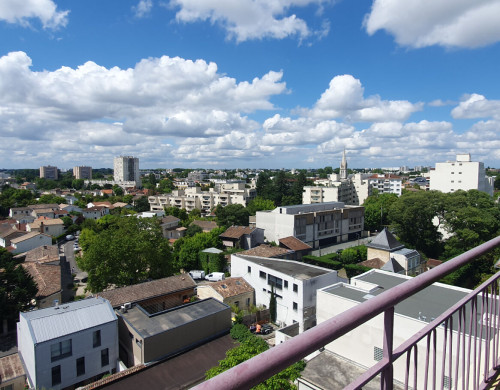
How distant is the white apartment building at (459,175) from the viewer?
45656 millimetres

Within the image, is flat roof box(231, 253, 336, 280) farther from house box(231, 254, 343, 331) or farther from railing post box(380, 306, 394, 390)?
→ railing post box(380, 306, 394, 390)

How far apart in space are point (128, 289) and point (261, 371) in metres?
21.3

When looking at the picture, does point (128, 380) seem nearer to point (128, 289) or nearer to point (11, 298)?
point (128, 289)

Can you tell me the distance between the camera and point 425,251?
108 ft

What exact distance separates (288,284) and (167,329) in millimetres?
7696

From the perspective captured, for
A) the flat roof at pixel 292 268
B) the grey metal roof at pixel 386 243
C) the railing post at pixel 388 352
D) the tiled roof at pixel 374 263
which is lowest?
the tiled roof at pixel 374 263

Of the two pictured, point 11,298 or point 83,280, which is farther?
point 83,280

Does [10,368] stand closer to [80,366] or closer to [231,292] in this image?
[80,366]

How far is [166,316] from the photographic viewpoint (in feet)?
54.2

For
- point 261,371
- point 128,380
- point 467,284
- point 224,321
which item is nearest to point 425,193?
point 467,284

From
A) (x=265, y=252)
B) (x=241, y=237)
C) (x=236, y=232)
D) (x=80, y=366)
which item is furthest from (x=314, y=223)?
(x=80, y=366)

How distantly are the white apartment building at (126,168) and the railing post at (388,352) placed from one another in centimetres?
13147

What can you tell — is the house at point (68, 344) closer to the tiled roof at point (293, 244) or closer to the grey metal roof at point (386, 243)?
the tiled roof at point (293, 244)

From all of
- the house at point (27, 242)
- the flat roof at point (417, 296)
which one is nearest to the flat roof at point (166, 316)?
the flat roof at point (417, 296)
